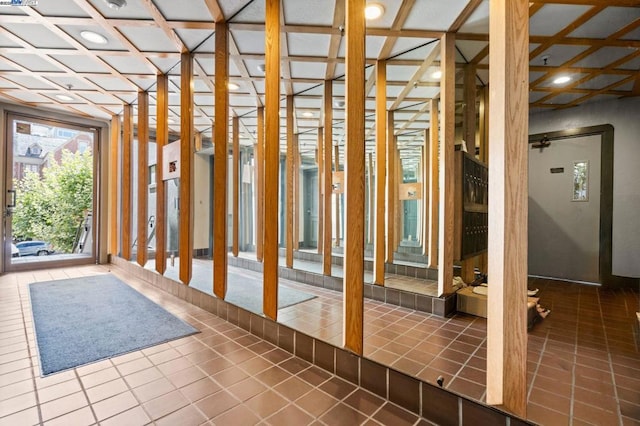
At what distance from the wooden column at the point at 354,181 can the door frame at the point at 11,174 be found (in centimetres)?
622

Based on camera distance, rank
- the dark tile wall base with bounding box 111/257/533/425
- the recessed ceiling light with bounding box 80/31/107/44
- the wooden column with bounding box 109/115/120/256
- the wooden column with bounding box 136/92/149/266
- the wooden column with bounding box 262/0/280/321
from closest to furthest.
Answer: the dark tile wall base with bounding box 111/257/533/425 < the wooden column with bounding box 262/0/280/321 < the recessed ceiling light with bounding box 80/31/107/44 < the wooden column with bounding box 136/92/149/266 < the wooden column with bounding box 109/115/120/256

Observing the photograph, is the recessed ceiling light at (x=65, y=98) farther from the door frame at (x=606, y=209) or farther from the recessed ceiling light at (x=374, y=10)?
the door frame at (x=606, y=209)

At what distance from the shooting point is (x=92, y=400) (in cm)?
167

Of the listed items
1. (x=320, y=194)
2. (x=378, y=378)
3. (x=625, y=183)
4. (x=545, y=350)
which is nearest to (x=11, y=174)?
(x=320, y=194)

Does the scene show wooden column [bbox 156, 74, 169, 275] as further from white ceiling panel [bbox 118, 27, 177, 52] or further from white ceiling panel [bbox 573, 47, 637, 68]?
white ceiling panel [bbox 573, 47, 637, 68]

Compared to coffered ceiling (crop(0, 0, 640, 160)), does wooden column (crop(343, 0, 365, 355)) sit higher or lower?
lower

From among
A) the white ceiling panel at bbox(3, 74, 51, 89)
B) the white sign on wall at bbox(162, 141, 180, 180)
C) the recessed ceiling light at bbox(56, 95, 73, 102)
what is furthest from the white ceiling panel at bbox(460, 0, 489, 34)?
the recessed ceiling light at bbox(56, 95, 73, 102)

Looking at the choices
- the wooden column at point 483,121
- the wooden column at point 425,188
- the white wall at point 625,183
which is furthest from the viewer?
the wooden column at point 425,188

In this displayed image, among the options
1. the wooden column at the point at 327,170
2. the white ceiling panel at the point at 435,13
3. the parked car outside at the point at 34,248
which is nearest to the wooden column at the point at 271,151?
the white ceiling panel at the point at 435,13

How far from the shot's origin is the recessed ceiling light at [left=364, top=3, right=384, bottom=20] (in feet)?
8.38

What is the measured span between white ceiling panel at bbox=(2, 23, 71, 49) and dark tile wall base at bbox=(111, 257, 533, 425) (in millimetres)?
3608

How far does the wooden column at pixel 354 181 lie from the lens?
6.26ft

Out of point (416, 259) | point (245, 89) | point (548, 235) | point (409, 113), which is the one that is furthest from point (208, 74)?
point (548, 235)

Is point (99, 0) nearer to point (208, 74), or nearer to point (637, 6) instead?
point (208, 74)
